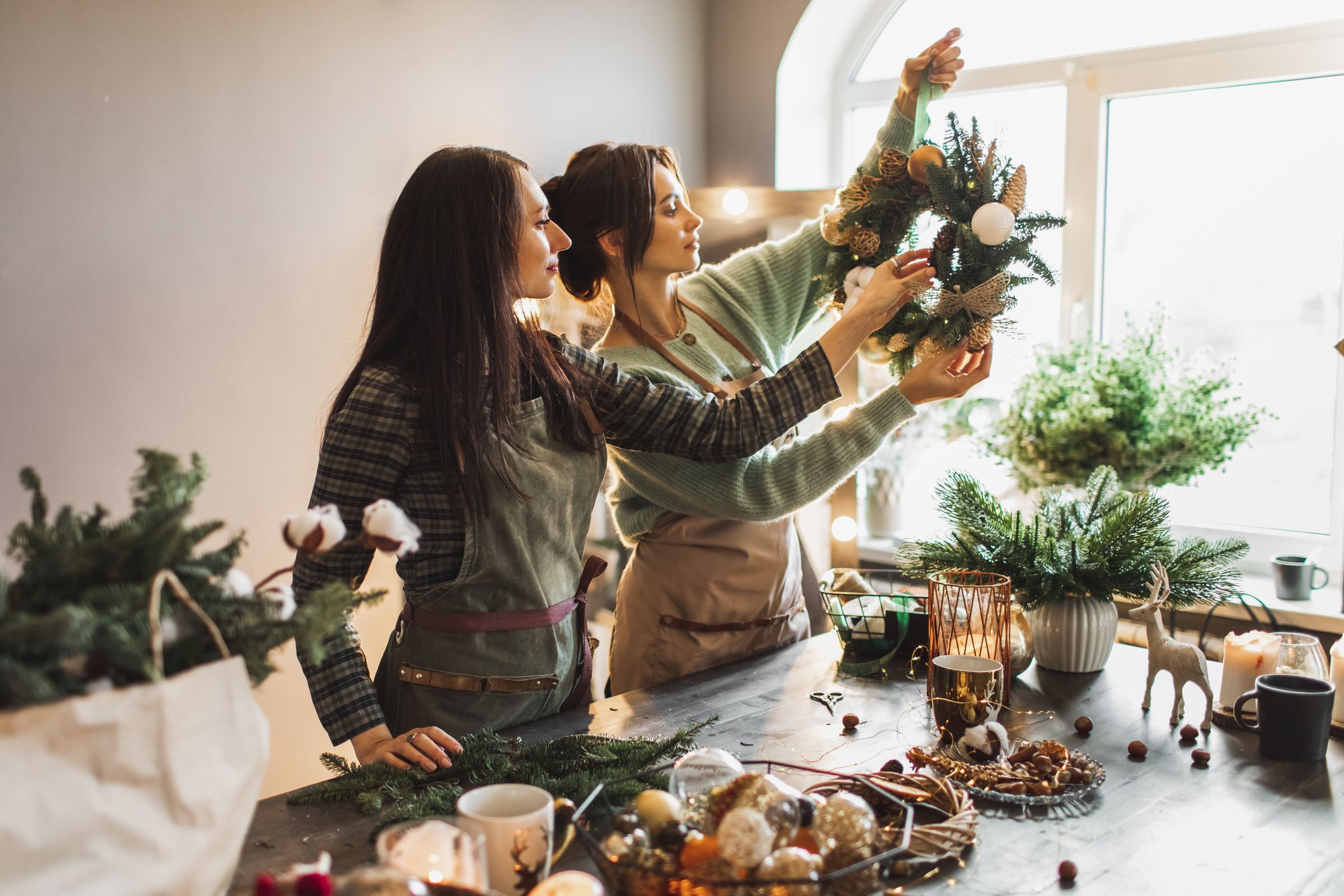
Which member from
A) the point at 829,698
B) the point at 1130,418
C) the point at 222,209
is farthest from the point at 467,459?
the point at 1130,418

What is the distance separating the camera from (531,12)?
2.77m

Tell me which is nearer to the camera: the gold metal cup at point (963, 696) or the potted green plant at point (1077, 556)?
the gold metal cup at point (963, 696)

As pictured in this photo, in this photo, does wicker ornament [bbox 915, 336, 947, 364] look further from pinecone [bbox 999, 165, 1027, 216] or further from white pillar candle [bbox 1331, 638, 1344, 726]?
white pillar candle [bbox 1331, 638, 1344, 726]

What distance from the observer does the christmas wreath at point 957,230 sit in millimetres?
1465

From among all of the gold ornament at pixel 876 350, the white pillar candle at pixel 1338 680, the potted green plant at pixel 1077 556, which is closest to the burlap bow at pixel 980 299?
the gold ornament at pixel 876 350

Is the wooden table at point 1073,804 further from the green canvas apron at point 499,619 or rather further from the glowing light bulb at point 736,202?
the glowing light bulb at point 736,202

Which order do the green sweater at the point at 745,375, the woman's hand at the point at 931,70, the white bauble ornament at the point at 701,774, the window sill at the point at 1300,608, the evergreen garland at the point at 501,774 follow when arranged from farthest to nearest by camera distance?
the window sill at the point at 1300,608, the woman's hand at the point at 931,70, the green sweater at the point at 745,375, the evergreen garland at the point at 501,774, the white bauble ornament at the point at 701,774

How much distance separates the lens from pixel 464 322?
1367 millimetres

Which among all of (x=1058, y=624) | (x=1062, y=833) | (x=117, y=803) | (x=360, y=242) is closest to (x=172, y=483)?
(x=117, y=803)

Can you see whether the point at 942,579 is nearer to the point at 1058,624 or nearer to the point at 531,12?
the point at 1058,624

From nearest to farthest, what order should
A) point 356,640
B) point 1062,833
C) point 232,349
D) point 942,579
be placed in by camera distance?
1. point 1062,833
2. point 356,640
3. point 942,579
4. point 232,349

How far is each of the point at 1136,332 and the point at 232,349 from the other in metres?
2.16

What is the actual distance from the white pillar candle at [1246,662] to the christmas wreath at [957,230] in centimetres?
52

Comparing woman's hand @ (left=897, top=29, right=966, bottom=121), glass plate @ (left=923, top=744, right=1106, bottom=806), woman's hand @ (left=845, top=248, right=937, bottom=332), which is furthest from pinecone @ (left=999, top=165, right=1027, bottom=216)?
glass plate @ (left=923, top=744, right=1106, bottom=806)
